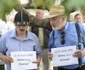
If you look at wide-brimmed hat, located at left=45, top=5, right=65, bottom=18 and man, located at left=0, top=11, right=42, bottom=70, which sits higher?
wide-brimmed hat, located at left=45, top=5, right=65, bottom=18

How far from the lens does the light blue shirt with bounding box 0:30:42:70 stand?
4.58 meters

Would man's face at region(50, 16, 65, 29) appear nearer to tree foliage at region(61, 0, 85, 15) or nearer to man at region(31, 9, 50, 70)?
man at region(31, 9, 50, 70)

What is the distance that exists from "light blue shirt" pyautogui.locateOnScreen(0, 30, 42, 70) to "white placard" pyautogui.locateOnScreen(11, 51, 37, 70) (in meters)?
0.13

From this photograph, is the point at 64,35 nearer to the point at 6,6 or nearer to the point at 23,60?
the point at 23,60

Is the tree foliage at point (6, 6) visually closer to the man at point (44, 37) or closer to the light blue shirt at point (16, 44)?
the man at point (44, 37)

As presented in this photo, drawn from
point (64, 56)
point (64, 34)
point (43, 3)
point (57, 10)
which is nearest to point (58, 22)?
point (64, 34)

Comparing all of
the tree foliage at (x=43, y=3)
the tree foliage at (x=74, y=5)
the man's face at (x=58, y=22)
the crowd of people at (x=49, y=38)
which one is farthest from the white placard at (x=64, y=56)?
the tree foliage at (x=74, y=5)

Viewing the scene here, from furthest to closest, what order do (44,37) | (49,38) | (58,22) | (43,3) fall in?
(44,37) < (49,38) < (58,22) < (43,3)

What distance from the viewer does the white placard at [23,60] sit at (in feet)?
14.5

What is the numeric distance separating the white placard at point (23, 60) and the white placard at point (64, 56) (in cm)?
34

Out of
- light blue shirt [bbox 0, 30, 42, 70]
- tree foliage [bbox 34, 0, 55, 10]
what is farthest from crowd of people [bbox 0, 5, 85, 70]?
tree foliage [bbox 34, 0, 55, 10]

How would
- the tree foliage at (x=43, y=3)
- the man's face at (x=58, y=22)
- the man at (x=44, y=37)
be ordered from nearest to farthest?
the tree foliage at (x=43, y=3)
the man's face at (x=58, y=22)
the man at (x=44, y=37)

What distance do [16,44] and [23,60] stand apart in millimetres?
297

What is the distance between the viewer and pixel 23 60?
447 centimetres
